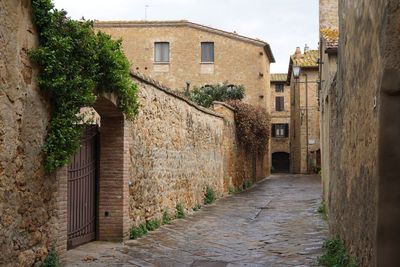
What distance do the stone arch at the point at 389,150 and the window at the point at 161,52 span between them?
28.9 meters

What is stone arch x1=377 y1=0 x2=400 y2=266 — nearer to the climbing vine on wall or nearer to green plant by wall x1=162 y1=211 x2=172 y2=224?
the climbing vine on wall

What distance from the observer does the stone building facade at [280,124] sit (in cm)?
4900

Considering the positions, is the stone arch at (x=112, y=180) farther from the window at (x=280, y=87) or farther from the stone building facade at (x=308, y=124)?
the window at (x=280, y=87)

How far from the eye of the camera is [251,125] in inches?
1007

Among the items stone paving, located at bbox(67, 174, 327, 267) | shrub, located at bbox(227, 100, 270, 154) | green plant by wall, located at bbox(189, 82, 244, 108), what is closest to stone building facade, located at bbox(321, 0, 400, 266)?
stone paving, located at bbox(67, 174, 327, 267)

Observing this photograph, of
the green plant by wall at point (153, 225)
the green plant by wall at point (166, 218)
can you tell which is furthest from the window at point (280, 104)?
the green plant by wall at point (153, 225)

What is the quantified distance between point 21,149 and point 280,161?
4517 cm

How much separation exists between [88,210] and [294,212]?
740cm

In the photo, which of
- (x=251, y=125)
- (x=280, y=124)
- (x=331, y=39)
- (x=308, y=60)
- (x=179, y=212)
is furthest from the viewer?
(x=280, y=124)

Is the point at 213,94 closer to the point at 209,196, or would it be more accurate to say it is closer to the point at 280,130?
the point at 209,196

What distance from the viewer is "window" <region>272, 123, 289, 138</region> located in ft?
162

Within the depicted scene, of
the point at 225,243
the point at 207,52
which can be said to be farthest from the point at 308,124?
the point at 225,243

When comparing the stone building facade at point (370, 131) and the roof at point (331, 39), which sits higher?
the roof at point (331, 39)

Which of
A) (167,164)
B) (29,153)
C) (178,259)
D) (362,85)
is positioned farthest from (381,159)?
(167,164)
